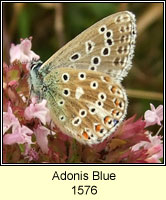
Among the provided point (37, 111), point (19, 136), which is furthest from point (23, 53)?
point (19, 136)

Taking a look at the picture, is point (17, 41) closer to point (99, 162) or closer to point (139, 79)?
point (139, 79)

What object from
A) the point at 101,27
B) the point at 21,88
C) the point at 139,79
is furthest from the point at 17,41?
the point at 101,27

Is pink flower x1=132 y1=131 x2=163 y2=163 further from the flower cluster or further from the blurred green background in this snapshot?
the blurred green background

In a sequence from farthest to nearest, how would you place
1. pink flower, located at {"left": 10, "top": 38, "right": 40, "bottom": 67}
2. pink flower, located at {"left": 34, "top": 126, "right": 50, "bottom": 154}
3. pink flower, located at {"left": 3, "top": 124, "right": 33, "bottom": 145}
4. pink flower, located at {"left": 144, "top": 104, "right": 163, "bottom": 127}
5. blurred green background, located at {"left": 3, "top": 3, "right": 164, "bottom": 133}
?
1. blurred green background, located at {"left": 3, "top": 3, "right": 164, "bottom": 133}
2. pink flower, located at {"left": 10, "top": 38, "right": 40, "bottom": 67}
3. pink flower, located at {"left": 144, "top": 104, "right": 163, "bottom": 127}
4. pink flower, located at {"left": 34, "top": 126, "right": 50, "bottom": 154}
5. pink flower, located at {"left": 3, "top": 124, "right": 33, "bottom": 145}

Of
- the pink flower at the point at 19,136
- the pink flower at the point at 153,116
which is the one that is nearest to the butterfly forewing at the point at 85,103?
the pink flower at the point at 19,136

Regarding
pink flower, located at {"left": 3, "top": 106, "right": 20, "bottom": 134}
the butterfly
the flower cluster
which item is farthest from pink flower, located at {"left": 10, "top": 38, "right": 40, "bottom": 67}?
pink flower, located at {"left": 3, "top": 106, "right": 20, "bottom": 134}

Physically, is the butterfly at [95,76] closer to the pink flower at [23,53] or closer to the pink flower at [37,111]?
the pink flower at [37,111]

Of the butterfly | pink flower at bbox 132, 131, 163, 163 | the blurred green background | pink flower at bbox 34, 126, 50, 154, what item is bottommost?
pink flower at bbox 132, 131, 163, 163
